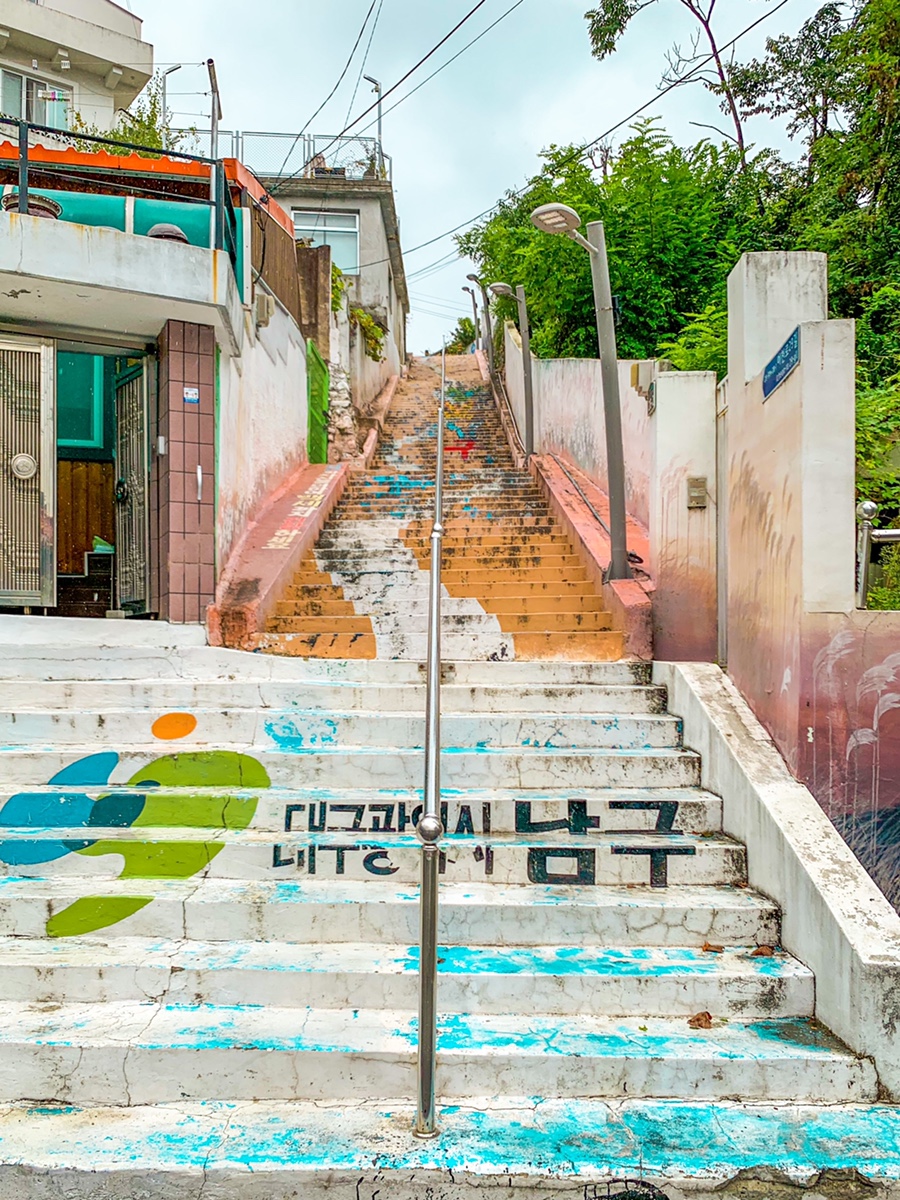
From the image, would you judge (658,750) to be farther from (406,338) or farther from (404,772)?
(406,338)

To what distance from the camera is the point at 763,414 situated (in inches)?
181

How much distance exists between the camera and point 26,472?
639 centimetres

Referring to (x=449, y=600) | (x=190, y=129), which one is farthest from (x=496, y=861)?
(x=190, y=129)

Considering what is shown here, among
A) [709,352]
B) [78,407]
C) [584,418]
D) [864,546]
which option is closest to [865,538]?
[864,546]

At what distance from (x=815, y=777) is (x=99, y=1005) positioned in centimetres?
312

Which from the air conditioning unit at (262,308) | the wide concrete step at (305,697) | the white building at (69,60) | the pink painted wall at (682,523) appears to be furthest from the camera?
the white building at (69,60)

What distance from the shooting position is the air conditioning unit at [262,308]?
7.96 meters

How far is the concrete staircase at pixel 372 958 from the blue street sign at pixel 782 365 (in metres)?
1.85

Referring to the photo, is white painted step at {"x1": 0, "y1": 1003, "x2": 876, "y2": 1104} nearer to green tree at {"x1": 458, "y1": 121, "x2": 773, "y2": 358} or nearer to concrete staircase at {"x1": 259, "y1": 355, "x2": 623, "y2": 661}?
concrete staircase at {"x1": 259, "y1": 355, "x2": 623, "y2": 661}

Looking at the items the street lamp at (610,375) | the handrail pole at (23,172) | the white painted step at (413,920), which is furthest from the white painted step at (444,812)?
the handrail pole at (23,172)

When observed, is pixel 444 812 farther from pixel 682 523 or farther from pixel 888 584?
pixel 888 584

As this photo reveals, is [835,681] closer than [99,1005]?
No

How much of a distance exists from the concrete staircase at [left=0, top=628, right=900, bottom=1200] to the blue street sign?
6.05 feet

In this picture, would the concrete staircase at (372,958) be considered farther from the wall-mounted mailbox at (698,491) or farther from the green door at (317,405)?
the green door at (317,405)
